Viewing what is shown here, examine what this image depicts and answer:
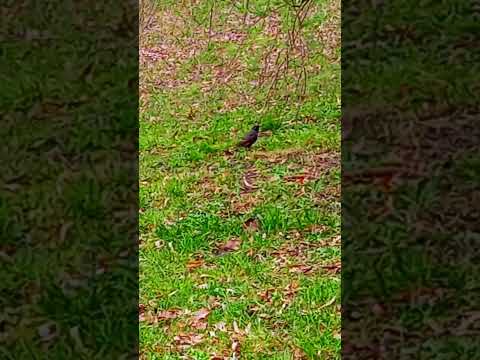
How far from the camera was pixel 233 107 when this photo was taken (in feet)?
17.2

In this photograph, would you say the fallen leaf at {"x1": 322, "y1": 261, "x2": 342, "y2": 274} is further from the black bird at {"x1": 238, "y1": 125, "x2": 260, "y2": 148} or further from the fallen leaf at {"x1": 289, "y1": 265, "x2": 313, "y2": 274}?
the black bird at {"x1": 238, "y1": 125, "x2": 260, "y2": 148}

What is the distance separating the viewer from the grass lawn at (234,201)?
2.73 m

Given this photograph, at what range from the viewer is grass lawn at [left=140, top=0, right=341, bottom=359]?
273cm

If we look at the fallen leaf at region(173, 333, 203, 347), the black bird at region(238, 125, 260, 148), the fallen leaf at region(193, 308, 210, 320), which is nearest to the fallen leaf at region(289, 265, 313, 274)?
the fallen leaf at region(193, 308, 210, 320)

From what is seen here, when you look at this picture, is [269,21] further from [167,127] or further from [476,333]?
[476,333]

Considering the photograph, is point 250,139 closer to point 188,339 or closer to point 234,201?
point 234,201

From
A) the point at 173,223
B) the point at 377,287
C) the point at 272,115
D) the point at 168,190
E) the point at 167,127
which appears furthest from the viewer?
the point at 167,127

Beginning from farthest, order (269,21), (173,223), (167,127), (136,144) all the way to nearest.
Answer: (269,21), (167,127), (173,223), (136,144)

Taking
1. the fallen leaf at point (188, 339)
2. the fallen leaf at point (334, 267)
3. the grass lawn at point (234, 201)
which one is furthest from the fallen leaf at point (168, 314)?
the fallen leaf at point (334, 267)

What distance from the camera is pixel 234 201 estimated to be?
3920 mm

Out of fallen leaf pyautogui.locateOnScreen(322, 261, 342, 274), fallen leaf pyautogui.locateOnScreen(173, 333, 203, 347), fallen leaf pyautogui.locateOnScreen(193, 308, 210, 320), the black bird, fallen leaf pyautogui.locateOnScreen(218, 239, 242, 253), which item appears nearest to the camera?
fallen leaf pyautogui.locateOnScreen(173, 333, 203, 347)

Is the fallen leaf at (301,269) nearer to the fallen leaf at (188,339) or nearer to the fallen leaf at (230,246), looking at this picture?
the fallen leaf at (230,246)

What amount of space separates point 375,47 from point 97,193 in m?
0.96

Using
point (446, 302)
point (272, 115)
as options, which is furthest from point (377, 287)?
point (272, 115)
